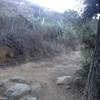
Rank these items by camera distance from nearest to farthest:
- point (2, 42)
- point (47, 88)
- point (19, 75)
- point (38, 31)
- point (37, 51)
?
point (47, 88), point (19, 75), point (2, 42), point (37, 51), point (38, 31)

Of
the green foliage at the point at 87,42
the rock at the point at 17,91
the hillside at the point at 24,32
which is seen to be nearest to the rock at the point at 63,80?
the green foliage at the point at 87,42

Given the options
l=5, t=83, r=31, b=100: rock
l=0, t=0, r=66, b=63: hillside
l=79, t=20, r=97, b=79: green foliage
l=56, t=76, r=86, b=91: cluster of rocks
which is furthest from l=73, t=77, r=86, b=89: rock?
l=0, t=0, r=66, b=63: hillside

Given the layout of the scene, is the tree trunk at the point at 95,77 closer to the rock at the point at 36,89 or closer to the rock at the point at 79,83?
the rock at the point at 79,83

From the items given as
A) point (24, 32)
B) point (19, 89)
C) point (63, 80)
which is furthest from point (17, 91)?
point (24, 32)

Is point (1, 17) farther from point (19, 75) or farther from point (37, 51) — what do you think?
point (19, 75)

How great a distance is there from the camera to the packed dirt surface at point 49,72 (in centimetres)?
527

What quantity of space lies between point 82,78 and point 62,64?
6.74ft

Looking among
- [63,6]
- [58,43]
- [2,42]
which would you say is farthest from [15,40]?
[63,6]

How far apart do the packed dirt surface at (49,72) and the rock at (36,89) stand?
0.11m

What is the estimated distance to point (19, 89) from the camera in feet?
16.6

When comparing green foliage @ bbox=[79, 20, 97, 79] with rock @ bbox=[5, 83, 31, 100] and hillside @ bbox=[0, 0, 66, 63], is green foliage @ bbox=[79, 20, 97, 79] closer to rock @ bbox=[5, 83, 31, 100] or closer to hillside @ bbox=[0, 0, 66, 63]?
rock @ bbox=[5, 83, 31, 100]

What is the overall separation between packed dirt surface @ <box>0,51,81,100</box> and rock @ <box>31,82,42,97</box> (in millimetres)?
114

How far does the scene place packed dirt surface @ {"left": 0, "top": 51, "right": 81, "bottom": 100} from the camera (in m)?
5.27

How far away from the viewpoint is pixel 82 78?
222 inches
